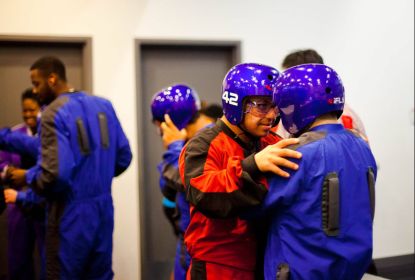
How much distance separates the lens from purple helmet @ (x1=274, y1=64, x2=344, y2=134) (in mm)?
1716

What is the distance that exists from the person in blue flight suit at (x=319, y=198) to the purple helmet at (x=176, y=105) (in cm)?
140

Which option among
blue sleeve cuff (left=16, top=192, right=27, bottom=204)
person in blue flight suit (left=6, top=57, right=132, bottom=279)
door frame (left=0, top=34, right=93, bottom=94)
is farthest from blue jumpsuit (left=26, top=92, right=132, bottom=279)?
door frame (left=0, top=34, right=93, bottom=94)

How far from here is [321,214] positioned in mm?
1651

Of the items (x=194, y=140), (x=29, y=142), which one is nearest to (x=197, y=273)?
(x=194, y=140)

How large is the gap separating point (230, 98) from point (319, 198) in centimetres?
61

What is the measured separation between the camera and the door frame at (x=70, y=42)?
436 cm

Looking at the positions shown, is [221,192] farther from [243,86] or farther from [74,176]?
[74,176]

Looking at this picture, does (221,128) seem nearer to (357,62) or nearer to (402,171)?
(357,62)

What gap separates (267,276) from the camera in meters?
1.75

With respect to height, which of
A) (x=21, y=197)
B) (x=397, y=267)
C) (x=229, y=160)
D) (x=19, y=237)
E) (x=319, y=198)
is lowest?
(x=397, y=267)

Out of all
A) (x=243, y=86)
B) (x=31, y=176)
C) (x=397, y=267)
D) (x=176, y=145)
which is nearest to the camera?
(x=243, y=86)

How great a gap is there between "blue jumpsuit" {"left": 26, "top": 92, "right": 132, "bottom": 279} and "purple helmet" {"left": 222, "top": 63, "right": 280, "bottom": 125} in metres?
1.37

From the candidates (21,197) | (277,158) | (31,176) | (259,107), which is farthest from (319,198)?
(21,197)

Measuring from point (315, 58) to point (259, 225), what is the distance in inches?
46.8
